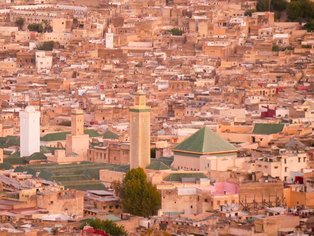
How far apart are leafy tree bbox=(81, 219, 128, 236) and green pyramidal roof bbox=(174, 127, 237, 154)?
827 centimetres

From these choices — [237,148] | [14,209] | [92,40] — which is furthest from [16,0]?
[14,209]

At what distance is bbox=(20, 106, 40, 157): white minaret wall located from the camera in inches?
2350

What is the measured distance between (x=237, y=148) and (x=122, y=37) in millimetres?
31211

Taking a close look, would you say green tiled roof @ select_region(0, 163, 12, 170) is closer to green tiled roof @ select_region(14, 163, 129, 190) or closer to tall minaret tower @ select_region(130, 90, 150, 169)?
green tiled roof @ select_region(14, 163, 129, 190)

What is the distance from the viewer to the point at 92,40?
8819cm

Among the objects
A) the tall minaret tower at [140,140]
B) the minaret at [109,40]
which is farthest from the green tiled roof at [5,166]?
the minaret at [109,40]

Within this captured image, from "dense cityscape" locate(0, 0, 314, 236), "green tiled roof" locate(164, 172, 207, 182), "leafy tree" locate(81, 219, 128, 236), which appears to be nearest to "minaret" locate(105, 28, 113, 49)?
"dense cityscape" locate(0, 0, 314, 236)

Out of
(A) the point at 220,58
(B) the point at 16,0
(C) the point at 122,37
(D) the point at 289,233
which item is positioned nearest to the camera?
(D) the point at 289,233

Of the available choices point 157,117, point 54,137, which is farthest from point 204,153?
point 157,117

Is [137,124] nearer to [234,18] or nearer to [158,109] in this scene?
[158,109]

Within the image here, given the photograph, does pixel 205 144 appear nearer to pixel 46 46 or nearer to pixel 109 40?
pixel 109 40

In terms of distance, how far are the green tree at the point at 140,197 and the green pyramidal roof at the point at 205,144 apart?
11.9 feet

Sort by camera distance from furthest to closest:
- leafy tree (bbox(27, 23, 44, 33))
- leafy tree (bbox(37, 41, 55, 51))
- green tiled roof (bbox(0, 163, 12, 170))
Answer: leafy tree (bbox(27, 23, 44, 33)), leafy tree (bbox(37, 41, 55, 51)), green tiled roof (bbox(0, 163, 12, 170))

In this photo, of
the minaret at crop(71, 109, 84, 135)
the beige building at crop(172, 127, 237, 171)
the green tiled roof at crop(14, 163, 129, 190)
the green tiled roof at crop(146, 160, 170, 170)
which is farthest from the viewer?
the minaret at crop(71, 109, 84, 135)
